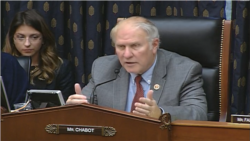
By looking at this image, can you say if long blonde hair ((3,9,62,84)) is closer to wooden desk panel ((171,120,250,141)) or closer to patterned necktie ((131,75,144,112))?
patterned necktie ((131,75,144,112))

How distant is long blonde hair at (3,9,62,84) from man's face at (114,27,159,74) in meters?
0.97

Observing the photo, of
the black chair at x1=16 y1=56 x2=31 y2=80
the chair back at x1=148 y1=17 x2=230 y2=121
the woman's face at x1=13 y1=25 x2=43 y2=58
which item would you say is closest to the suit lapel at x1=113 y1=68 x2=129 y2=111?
the chair back at x1=148 y1=17 x2=230 y2=121

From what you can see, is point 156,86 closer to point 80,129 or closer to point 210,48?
point 210,48

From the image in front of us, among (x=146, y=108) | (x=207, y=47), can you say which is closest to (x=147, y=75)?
(x=207, y=47)

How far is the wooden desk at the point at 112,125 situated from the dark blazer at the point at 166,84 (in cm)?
83

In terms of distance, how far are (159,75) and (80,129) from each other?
1.01m

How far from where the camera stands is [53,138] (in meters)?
1.64

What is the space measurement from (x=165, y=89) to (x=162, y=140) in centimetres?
95

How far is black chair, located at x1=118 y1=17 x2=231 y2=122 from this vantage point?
2.61 metres

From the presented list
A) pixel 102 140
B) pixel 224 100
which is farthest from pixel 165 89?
pixel 102 140

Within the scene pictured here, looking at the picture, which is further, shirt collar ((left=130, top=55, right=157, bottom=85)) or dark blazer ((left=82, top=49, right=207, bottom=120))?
shirt collar ((left=130, top=55, right=157, bottom=85))

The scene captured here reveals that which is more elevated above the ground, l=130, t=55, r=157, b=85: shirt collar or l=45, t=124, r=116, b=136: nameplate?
l=45, t=124, r=116, b=136: nameplate

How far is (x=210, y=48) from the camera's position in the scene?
262cm

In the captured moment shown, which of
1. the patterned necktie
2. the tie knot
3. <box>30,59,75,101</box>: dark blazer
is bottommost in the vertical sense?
<box>30,59,75,101</box>: dark blazer
